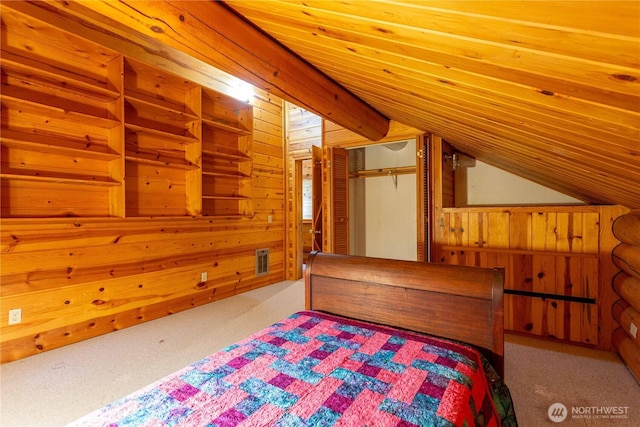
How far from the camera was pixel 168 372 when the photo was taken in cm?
228

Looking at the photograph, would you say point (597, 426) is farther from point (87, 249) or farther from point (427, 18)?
point (87, 249)

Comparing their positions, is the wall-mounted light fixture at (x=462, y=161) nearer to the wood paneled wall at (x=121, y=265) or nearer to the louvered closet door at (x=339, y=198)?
the louvered closet door at (x=339, y=198)

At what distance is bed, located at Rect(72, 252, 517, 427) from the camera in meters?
1.00

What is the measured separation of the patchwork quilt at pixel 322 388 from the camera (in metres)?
0.98

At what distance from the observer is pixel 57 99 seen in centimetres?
261

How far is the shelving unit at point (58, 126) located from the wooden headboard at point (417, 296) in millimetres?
2171

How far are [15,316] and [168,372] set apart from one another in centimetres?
137

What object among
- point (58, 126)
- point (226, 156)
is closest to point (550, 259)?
point (226, 156)

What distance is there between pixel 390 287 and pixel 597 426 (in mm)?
1358

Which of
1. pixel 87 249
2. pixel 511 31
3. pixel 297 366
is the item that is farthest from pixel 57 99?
pixel 511 31

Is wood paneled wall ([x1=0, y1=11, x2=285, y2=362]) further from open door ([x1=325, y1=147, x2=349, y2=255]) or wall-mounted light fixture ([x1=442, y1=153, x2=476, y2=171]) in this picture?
wall-mounted light fixture ([x1=442, y1=153, x2=476, y2=171])

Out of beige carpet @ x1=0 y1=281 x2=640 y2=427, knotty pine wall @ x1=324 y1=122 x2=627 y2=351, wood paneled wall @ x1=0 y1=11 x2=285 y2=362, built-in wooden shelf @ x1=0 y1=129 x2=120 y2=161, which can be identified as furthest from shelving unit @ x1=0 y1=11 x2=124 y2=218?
knotty pine wall @ x1=324 y1=122 x2=627 y2=351

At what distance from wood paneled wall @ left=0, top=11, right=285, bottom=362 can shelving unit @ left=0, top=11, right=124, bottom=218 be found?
0.16 metres

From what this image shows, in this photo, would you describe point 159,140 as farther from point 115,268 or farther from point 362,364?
point 362,364
